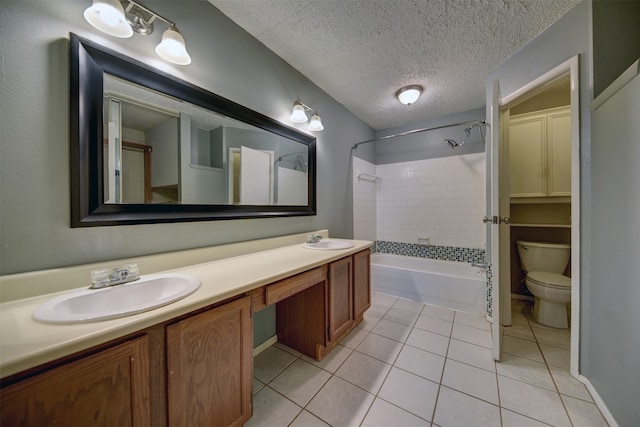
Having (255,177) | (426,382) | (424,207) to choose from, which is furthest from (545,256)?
(255,177)

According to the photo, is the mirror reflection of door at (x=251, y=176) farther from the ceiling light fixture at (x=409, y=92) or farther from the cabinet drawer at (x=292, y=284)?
the ceiling light fixture at (x=409, y=92)

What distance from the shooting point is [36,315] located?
657 millimetres

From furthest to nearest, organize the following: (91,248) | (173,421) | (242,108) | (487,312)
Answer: (487,312)
(242,108)
(91,248)
(173,421)

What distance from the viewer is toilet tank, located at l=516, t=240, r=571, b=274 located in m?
2.21

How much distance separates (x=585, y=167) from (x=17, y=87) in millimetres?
2859

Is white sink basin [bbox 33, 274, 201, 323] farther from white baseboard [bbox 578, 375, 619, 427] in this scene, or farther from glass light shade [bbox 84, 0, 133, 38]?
white baseboard [bbox 578, 375, 619, 427]

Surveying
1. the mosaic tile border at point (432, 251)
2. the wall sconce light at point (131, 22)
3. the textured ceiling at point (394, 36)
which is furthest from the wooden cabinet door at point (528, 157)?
the wall sconce light at point (131, 22)

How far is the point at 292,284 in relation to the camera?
125 cm

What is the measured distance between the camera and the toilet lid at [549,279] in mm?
1943

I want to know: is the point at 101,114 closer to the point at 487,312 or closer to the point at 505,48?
the point at 505,48

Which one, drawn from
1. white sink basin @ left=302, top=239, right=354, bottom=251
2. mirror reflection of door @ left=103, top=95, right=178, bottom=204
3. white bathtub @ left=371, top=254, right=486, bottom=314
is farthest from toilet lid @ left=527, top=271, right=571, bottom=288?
mirror reflection of door @ left=103, top=95, right=178, bottom=204

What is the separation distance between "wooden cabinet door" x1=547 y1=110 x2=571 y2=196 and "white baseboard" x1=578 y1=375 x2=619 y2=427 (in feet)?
5.68

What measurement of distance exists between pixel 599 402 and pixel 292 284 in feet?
5.94

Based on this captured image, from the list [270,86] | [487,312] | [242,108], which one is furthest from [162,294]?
[487,312]
